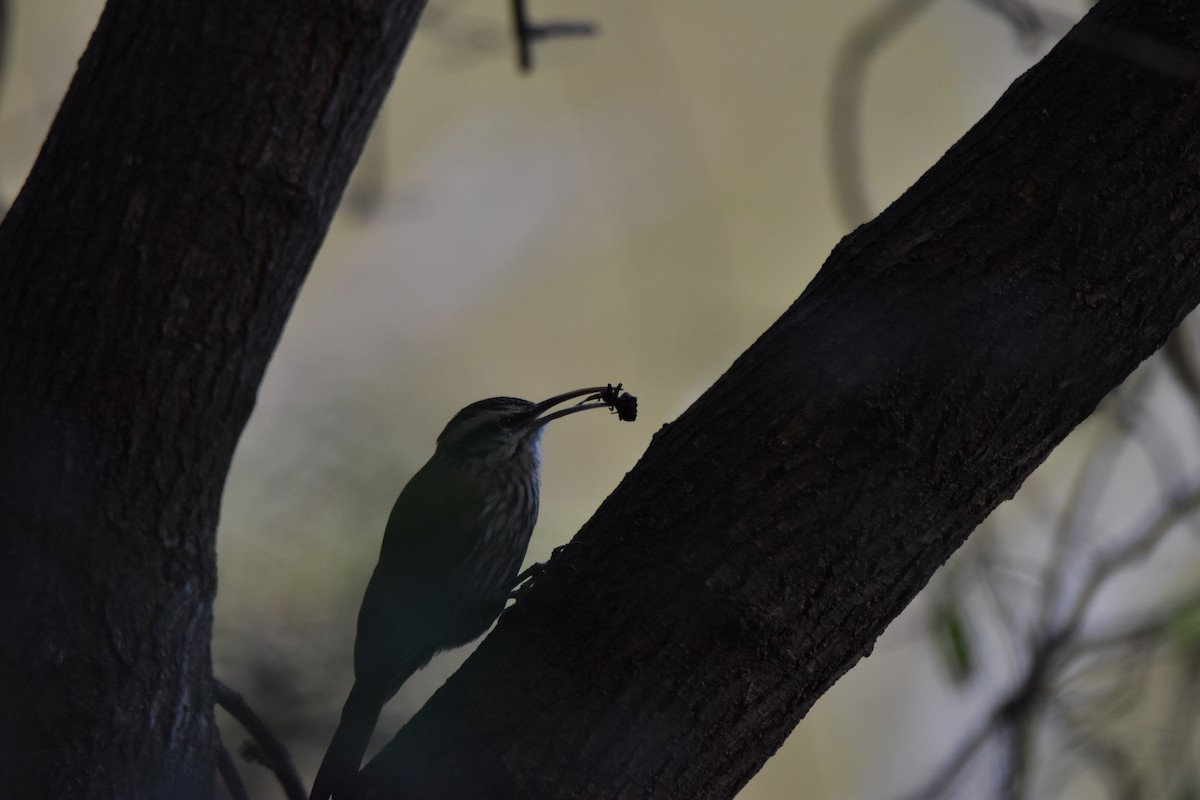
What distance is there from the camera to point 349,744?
231 cm

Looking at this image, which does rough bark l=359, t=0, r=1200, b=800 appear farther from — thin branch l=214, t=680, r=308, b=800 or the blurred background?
the blurred background

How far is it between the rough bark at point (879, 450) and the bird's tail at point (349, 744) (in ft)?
1.64

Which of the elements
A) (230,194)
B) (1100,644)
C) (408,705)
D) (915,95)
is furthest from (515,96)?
(230,194)

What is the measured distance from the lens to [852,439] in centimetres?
158

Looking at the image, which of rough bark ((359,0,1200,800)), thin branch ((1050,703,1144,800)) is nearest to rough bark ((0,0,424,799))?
rough bark ((359,0,1200,800))

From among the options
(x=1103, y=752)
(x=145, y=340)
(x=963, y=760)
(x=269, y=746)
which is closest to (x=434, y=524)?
(x=269, y=746)

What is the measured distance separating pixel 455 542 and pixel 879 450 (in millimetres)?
1399

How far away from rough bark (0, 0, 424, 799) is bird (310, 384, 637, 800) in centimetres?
71

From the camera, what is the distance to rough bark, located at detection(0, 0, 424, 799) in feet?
5.71

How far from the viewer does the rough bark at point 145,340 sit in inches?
68.5

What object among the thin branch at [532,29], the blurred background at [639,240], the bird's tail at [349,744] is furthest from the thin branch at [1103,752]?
the thin branch at [532,29]

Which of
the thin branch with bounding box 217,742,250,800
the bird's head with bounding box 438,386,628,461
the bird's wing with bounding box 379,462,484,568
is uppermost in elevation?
the bird's head with bounding box 438,386,628,461

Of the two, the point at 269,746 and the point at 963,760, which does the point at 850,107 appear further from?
the point at 269,746

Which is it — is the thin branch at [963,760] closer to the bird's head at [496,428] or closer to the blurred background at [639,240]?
the blurred background at [639,240]
